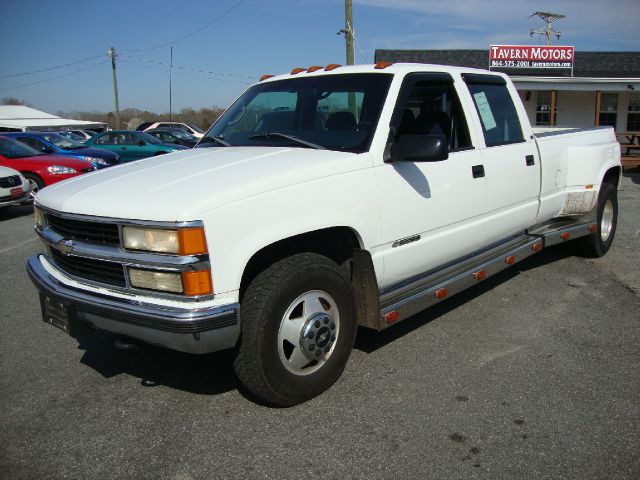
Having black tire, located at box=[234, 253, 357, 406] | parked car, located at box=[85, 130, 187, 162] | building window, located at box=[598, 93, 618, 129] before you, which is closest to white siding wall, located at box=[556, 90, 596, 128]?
building window, located at box=[598, 93, 618, 129]

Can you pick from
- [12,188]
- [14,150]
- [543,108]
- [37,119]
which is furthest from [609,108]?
[37,119]

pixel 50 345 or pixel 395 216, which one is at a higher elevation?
pixel 395 216

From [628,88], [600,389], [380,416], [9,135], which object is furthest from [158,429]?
[628,88]

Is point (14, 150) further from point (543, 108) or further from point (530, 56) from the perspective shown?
point (530, 56)

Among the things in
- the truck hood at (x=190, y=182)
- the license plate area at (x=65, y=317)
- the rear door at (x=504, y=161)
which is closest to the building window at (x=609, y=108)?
the rear door at (x=504, y=161)

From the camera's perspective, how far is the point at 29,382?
12.1 ft

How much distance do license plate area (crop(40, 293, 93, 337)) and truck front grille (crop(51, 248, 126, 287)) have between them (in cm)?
18

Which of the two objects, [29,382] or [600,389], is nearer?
[600,389]

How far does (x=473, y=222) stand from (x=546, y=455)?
6.54 ft

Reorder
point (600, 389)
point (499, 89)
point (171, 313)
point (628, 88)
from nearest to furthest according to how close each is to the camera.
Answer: point (171, 313)
point (600, 389)
point (499, 89)
point (628, 88)

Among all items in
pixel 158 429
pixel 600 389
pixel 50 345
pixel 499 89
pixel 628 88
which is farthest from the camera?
pixel 628 88

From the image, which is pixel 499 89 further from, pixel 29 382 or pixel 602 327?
pixel 29 382

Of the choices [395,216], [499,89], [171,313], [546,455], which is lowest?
[546,455]

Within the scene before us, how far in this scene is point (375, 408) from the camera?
3258 mm
